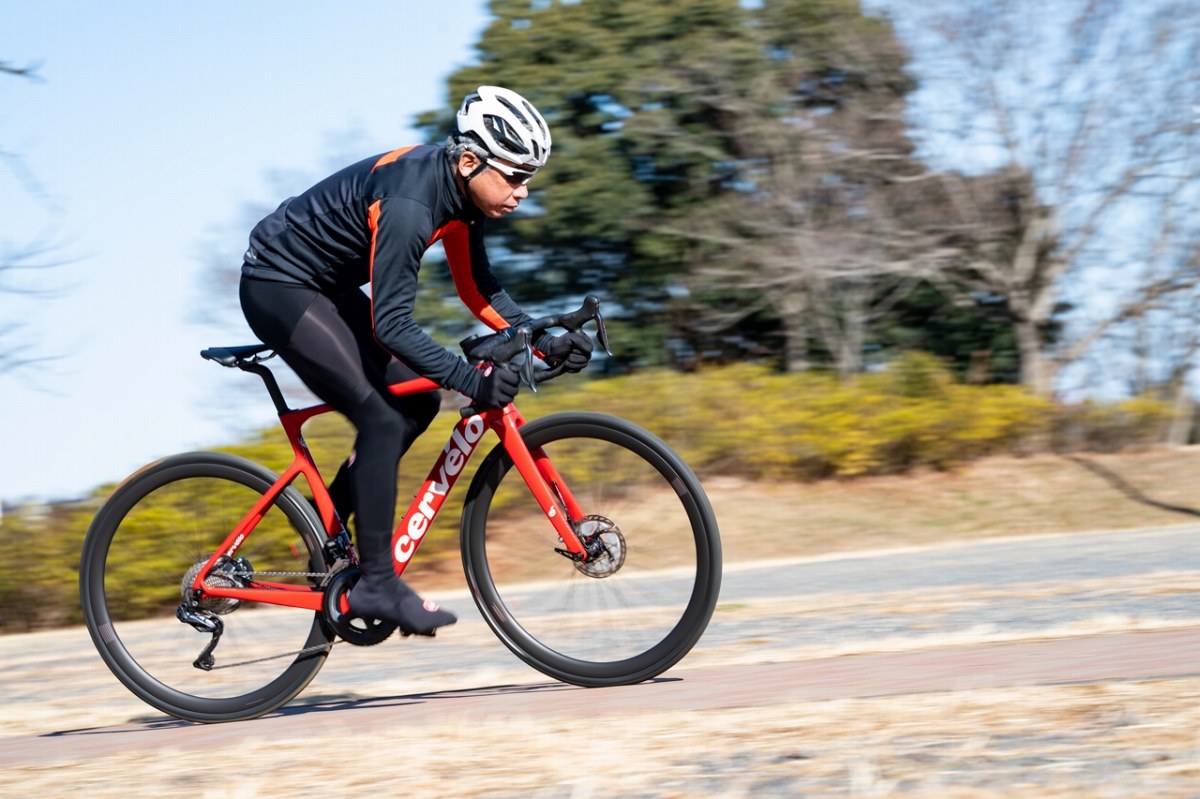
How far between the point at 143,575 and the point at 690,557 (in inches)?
79.9

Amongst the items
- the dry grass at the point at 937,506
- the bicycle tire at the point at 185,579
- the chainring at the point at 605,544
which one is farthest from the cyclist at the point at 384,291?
the dry grass at the point at 937,506

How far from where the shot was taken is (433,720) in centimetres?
366

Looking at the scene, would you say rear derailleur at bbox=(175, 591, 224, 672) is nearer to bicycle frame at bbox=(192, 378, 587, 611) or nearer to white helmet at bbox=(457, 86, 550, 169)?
bicycle frame at bbox=(192, 378, 587, 611)

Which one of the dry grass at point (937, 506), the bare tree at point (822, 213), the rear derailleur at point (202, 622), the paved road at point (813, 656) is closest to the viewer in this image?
the paved road at point (813, 656)

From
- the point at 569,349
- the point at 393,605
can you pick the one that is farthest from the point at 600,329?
the point at 393,605

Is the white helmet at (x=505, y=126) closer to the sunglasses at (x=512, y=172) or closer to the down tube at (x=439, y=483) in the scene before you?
the sunglasses at (x=512, y=172)

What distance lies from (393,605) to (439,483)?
1.69ft

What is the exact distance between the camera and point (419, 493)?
4.28m

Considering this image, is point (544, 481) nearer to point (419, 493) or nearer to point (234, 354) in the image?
point (419, 493)

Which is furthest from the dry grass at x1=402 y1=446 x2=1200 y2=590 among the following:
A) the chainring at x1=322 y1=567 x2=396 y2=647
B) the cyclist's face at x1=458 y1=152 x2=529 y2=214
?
the cyclist's face at x1=458 y1=152 x2=529 y2=214

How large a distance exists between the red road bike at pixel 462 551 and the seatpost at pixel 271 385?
0.03 ft

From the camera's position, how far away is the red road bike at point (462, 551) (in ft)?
13.2

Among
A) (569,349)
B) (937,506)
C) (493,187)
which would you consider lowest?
(937,506)

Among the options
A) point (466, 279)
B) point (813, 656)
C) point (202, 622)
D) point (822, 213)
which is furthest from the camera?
point (822, 213)
